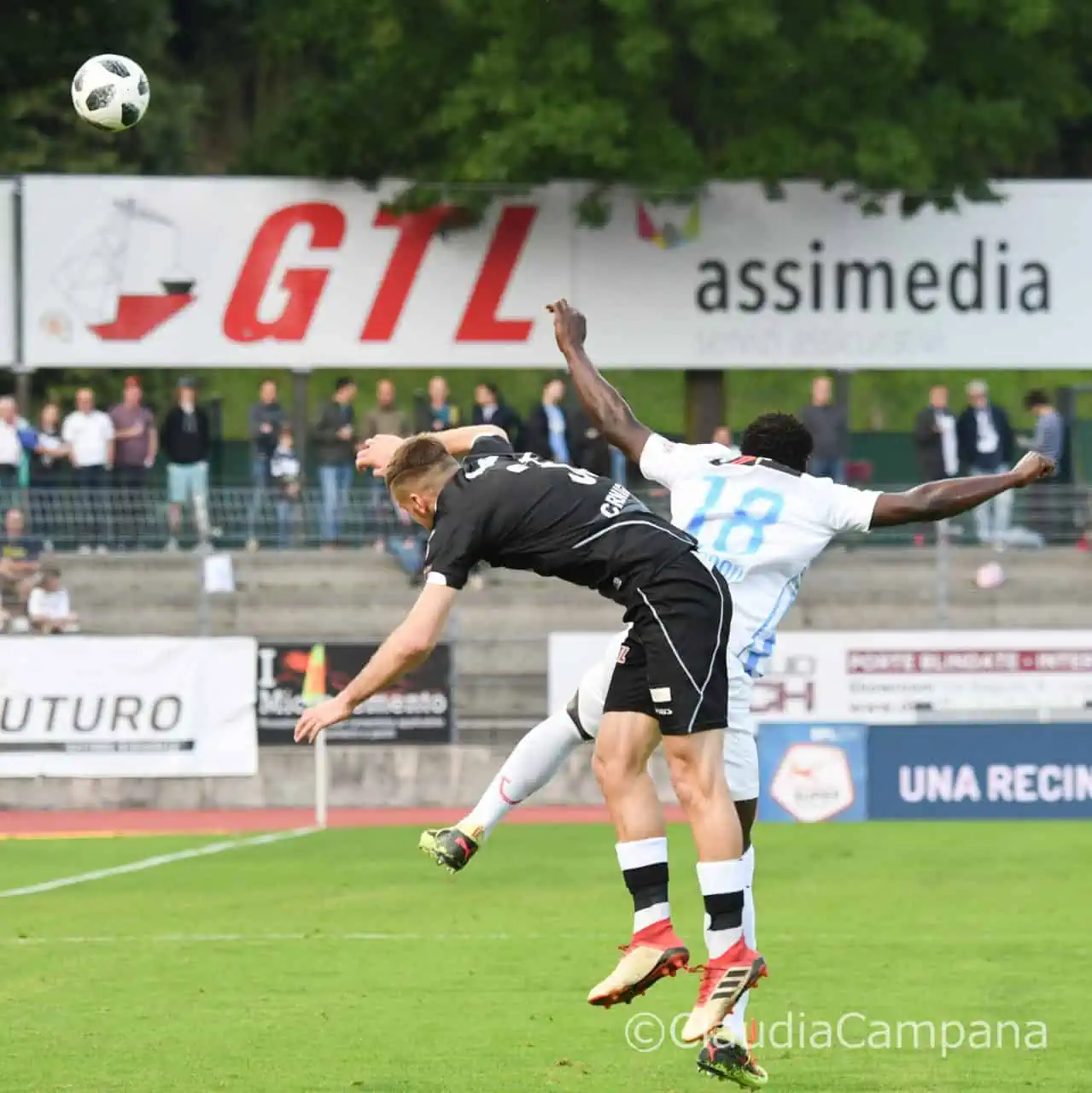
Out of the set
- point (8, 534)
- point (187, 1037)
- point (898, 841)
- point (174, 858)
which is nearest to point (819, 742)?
point (898, 841)

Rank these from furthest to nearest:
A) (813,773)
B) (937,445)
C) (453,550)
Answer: (937,445)
(813,773)
(453,550)

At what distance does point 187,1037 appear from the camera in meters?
9.62

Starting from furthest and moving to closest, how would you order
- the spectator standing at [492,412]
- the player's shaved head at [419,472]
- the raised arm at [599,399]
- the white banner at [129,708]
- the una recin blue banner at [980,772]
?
the spectator standing at [492,412] < the white banner at [129,708] < the una recin blue banner at [980,772] < the raised arm at [599,399] < the player's shaved head at [419,472]

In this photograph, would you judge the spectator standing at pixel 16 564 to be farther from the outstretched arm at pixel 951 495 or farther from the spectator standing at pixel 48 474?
the outstretched arm at pixel 951 495

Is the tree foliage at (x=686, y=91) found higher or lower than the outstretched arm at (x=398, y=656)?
higher

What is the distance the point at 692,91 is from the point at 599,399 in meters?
20.7

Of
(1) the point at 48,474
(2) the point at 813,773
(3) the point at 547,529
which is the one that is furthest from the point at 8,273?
(3) the point at 547,529

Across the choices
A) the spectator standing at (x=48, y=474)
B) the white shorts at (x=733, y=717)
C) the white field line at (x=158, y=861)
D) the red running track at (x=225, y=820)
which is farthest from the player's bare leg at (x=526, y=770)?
the spectator standing at (x=48, y=474)

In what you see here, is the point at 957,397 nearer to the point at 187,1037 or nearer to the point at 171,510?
the point at 171,510

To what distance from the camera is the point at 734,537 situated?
923 centimetres

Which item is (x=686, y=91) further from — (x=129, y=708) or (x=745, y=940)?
(x=745, y=940)

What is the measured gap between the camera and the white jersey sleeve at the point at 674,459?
9336 millimetres

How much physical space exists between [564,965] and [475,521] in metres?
4.03

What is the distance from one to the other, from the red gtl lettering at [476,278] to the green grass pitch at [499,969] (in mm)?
10477
